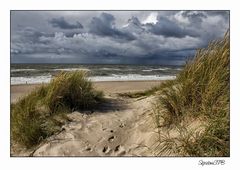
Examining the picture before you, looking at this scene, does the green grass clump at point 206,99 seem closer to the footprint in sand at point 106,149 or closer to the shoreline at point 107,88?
the footprint in sand at point 106,149

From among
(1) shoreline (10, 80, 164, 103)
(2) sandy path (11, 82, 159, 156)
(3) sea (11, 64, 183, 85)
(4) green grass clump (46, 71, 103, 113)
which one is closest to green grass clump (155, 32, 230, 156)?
(2) sandy path (11, 82, 159, 156)

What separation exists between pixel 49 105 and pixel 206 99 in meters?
2.28

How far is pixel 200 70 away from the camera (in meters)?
4.52

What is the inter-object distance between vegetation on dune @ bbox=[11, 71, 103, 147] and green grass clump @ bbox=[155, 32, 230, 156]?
4.64 ft

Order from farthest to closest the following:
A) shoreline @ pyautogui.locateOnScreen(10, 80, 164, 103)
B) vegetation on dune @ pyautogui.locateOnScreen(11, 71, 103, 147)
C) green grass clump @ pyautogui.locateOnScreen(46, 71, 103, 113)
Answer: shoreline @ pyautogui.locateOnScreen(10, 80, 164, 103), green grass clump @ pyautogui.locateOnScreen(46, 71, 103, 113), vegetation on dune @ pyautogui.locateOnScreen(11, 71, 103, 147)

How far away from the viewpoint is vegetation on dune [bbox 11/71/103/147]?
433cm

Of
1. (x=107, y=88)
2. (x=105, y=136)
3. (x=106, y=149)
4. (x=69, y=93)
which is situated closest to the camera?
(x=106, y=149)

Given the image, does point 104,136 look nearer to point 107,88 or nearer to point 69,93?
point 69,93

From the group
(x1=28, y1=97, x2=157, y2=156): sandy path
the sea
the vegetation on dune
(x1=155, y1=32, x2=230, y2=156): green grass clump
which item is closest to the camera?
A: (x1=155, y1=32, x2=230, y2=156): green grass clump

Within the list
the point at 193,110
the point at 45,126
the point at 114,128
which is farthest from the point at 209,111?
the point at 45,126

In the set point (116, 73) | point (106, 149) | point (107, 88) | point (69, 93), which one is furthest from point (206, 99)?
point (116, 73)

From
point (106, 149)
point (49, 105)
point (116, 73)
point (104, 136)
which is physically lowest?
point (106, 149)

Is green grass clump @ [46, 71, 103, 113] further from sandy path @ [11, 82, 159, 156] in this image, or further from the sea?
the sea

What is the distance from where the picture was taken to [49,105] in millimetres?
5066
